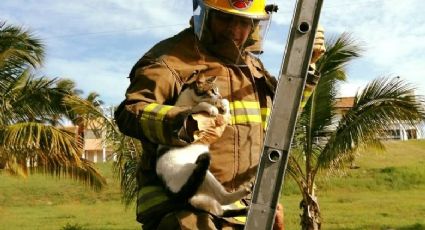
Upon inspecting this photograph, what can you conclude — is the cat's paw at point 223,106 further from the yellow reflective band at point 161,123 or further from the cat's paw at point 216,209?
the cat's paw at point 216,209

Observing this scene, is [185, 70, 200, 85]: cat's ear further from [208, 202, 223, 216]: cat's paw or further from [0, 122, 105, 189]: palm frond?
[0, 122, 105, 189]: palm frond

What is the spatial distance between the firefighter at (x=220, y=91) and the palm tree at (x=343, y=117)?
762 centimetres

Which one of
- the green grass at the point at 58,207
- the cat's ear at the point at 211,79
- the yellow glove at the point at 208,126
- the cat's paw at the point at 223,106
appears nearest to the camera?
the yellow glove at the point at 208,126

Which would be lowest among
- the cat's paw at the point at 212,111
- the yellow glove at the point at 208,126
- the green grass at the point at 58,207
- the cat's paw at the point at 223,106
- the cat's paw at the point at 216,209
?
the green grass at the point at 58,207

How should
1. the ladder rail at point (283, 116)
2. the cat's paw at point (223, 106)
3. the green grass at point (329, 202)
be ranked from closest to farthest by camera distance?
the ladder rail at point (283, 116) < the cat's paw at point (223, 106) < the green grass at point (329, 202)

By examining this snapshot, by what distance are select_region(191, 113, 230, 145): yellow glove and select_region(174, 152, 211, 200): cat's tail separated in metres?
0.07

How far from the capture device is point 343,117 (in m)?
10.6

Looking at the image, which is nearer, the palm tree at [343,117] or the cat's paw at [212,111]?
the cat's paw at [212,111]

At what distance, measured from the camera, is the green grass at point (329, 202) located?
A: 19.3 m

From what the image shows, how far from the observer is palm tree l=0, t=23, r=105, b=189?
35.1 ft

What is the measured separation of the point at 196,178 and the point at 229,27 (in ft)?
2.05

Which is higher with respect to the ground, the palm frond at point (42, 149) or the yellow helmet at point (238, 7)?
the yellow helmet at point (238, 7)

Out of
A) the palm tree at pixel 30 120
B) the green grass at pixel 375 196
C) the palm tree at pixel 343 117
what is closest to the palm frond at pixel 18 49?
the palm tree at pixel 30 120

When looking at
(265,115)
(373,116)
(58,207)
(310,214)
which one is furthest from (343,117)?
(58,207)
